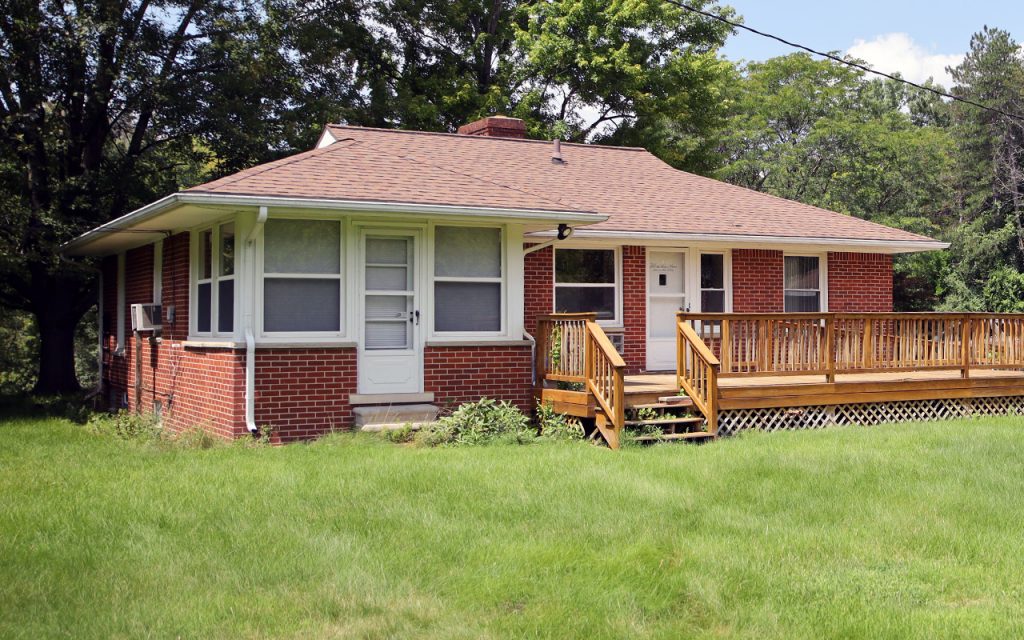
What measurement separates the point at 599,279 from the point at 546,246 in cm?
156

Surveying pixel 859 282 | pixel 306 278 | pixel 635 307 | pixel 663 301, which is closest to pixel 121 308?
pixel 306 278

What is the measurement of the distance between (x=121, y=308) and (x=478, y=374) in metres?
8.17

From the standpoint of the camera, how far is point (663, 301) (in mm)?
16031

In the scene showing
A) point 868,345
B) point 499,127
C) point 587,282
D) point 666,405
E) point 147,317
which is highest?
point 499,127

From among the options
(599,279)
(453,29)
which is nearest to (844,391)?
(599,279)

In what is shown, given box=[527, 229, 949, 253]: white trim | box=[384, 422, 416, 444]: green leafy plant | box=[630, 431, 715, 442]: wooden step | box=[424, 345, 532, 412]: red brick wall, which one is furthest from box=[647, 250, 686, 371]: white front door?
box=[384, 422, 416, 444]: green leafy plant

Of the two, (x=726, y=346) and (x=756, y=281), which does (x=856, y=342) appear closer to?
(x=726, y=346)

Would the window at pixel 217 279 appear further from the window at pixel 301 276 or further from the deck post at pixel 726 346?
the deck post at pixel 726 346

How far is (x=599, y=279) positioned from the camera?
1558 cm

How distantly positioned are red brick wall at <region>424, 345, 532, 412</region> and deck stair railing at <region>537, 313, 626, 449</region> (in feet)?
0.94

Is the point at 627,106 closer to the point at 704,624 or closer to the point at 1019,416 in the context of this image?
the point at 1019,416

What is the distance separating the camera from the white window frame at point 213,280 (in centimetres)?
1177

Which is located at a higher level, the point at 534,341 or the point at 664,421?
the point at 534,341

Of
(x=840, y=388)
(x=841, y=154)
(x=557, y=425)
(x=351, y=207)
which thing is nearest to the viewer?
(x=351, y=207)
